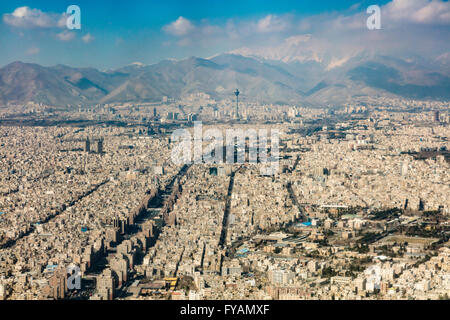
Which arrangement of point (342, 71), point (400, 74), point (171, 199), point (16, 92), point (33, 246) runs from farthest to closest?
1. point (342, 71)
2. point (400, 74)
3. point (16, 92)
4. point (171, 199)
5. point (33, 246)

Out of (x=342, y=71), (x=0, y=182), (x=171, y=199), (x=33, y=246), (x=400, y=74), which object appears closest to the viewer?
(x=33, y=246)

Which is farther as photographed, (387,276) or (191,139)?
(191,139)

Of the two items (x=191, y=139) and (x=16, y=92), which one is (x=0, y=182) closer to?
(x=191, y=139)

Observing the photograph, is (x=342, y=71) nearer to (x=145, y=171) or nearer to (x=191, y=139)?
(x=191, y=139)

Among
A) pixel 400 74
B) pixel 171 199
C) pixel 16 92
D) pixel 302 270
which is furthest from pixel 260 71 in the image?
pixel 302 270

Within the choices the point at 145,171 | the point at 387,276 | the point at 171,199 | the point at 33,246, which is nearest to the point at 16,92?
the point at 145,171

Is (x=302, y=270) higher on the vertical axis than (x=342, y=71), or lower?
lower
